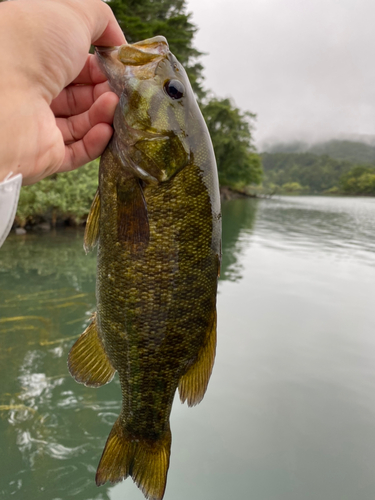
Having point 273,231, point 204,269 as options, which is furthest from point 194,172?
point 273,231

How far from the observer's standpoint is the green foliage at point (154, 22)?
17922mm

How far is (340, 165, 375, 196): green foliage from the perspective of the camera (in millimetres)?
95938

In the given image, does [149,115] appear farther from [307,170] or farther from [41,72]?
[307,170]

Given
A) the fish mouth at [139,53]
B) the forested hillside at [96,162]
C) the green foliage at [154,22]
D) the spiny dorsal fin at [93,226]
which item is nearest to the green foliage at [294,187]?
the forested hillside at [96,162]

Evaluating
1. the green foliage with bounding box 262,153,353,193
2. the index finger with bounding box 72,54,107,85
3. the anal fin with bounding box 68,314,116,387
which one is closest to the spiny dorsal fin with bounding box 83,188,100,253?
the anal fin with bounding box 68,314,116,387

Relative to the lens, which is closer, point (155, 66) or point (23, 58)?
point (23, 58)

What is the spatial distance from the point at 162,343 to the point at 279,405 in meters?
3.73

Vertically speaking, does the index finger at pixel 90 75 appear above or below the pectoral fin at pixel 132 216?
above

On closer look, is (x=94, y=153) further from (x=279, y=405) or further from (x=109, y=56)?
(x=279, y=405)

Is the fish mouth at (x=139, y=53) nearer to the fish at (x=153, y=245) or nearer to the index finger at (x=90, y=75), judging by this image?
the fish at (x=153, y=245)

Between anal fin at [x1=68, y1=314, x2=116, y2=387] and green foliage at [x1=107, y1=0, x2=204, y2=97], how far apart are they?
19.0 metres

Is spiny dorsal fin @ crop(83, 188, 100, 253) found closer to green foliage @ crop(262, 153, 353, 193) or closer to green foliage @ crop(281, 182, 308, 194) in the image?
green foliage @ crop(281, 182, 308, 194)

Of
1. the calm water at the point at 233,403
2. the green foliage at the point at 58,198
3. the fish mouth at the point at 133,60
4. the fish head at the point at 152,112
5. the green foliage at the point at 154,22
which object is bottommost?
the calm water at the point at 233,403

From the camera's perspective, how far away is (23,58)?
148 cm
